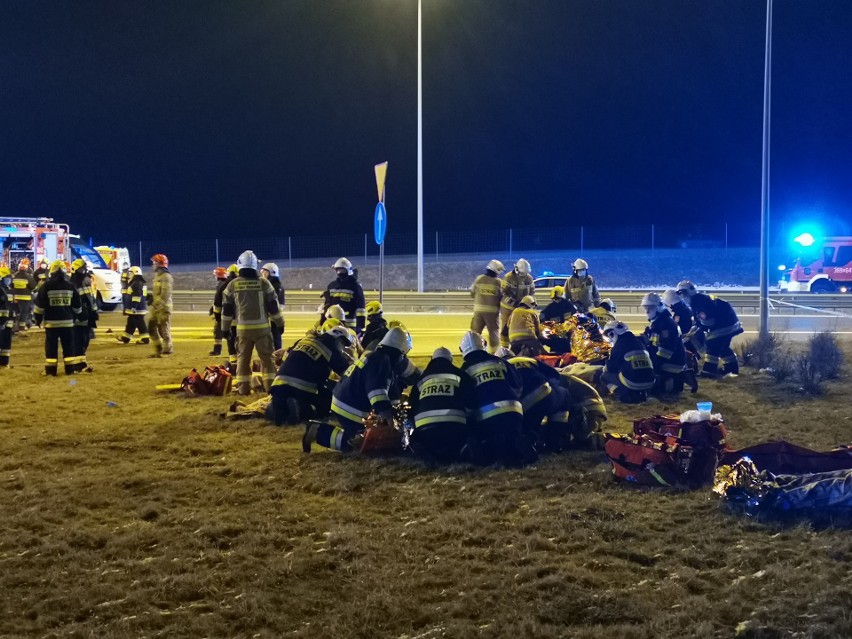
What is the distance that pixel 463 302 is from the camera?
1027 inches

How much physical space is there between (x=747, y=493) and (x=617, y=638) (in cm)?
224

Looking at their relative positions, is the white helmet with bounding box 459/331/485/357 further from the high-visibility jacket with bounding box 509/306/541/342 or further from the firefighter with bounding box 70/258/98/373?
the firefighter with bounding box 70/258/98/373

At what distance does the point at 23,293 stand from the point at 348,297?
970 cm

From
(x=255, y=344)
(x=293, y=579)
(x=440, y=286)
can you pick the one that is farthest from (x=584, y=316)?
(x=440, y=286)

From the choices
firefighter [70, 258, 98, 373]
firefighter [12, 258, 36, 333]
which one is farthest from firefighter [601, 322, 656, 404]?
firefighter [12, 258, 36, 333]

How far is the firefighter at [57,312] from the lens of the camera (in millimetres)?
11695

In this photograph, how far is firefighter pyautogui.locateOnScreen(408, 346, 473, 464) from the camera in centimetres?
652

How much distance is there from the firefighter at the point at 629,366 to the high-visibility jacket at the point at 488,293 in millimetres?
3486

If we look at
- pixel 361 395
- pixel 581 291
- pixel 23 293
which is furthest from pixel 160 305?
pixel 361 395

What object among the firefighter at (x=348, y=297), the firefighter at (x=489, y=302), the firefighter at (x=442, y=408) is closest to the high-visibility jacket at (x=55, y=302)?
the firefighter at (x=348, y=297)

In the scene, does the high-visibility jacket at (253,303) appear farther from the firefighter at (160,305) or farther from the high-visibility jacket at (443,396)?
the firefighter at (160,305)

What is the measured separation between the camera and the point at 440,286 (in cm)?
3675

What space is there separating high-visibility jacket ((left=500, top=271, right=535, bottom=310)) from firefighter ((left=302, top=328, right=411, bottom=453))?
6.21m

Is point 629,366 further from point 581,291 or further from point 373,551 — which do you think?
point 373,551
